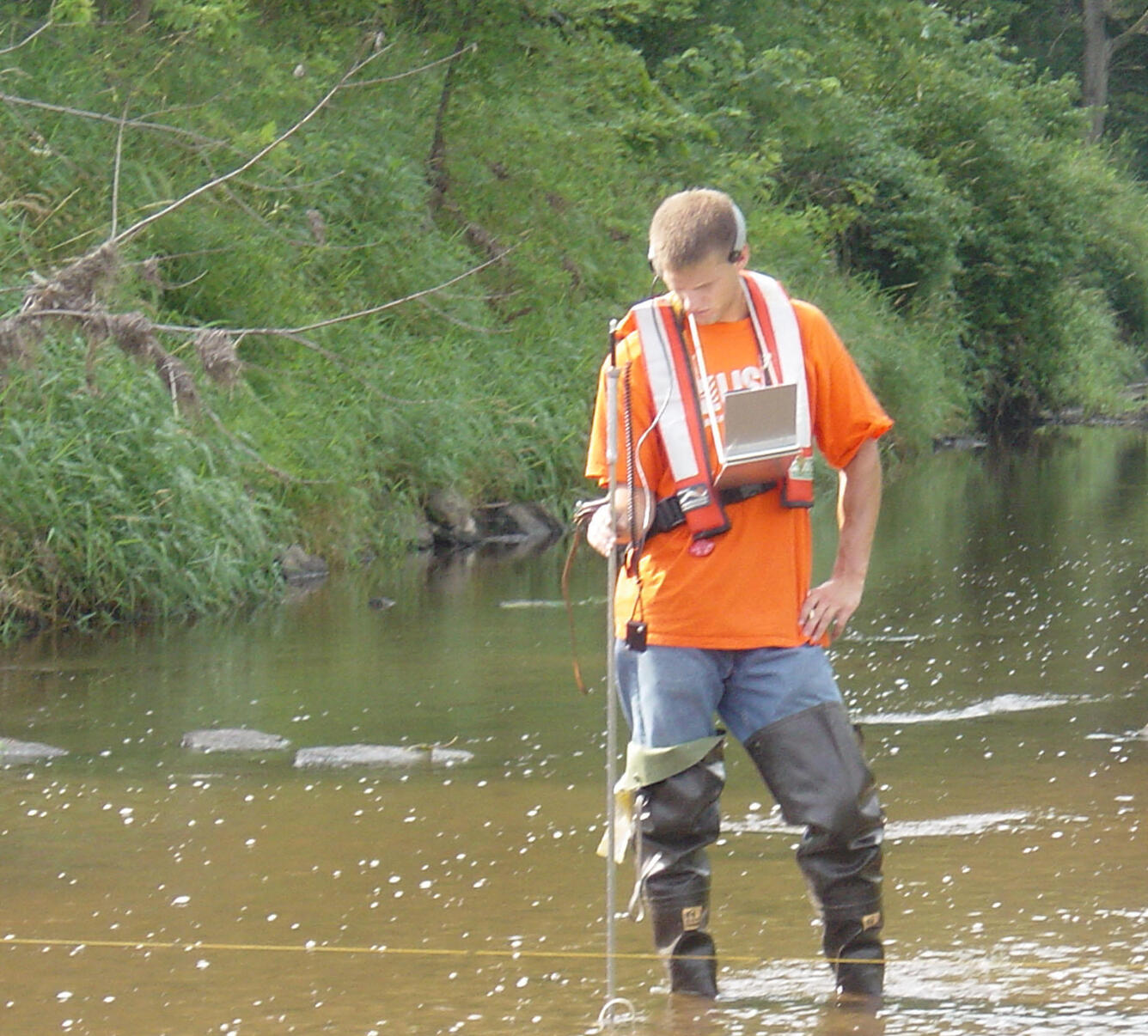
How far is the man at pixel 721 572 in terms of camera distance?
408 centimetres

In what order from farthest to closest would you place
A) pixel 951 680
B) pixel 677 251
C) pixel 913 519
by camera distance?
pixel 913 519, pixel 951 680, pixel 677 251

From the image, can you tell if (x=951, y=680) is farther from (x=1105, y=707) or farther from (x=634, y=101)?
(x=634, y=101)

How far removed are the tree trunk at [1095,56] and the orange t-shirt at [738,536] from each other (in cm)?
4319

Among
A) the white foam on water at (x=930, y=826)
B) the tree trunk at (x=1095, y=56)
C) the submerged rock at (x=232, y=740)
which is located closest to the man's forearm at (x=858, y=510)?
the white foam on water at (x=930, y=826)

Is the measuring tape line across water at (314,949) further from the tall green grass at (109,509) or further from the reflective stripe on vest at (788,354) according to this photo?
the tall green grass at (109,509)

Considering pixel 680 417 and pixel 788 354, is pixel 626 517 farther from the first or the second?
pixel 788 354

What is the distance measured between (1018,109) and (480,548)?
58.7ft

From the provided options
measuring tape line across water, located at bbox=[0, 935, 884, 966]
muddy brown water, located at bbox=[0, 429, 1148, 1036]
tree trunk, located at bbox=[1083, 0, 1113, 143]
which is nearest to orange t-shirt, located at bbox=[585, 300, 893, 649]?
muddy brown water, located at bbox=[0, 429, 1148, 1036]

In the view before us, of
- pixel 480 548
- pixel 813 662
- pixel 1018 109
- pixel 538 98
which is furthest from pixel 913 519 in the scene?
pixel 1018 109

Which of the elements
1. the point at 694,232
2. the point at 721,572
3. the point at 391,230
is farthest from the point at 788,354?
the point at 391,230

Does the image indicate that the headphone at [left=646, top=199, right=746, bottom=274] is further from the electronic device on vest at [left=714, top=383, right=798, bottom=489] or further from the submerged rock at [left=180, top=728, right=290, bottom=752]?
the submerged rock at [left=180, top=728, right=290, bottom=752]

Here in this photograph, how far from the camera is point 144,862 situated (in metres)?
5.68

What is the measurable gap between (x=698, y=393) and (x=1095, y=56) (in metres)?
44.3

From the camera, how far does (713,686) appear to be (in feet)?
13.7
